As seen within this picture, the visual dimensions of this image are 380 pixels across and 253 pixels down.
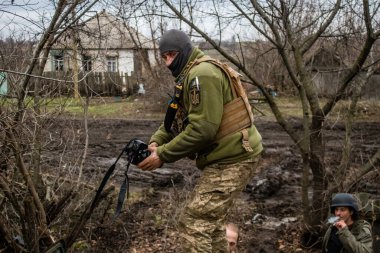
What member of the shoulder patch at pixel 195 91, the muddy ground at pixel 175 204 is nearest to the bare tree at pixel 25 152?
the muddy ground at pixel 175 204

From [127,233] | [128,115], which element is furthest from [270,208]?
[128,115]

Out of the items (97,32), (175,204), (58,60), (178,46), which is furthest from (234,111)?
(175,204)

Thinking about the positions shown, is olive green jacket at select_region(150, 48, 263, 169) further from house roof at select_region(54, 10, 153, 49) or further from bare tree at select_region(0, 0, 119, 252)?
house roof at select_region(54, 10, 153, 49)

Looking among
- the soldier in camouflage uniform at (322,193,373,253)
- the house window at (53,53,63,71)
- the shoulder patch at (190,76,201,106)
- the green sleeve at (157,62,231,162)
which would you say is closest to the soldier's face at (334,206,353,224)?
the soldier in camouflage uniform at (322,193,373,253)

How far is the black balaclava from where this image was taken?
373 cm

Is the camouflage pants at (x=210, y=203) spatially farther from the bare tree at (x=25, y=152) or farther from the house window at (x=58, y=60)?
the house window at (x=58, y=60)

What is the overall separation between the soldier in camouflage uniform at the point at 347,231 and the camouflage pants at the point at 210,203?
113 cm

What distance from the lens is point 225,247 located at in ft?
13.0

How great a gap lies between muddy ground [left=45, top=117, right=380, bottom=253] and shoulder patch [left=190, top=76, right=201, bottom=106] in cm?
226

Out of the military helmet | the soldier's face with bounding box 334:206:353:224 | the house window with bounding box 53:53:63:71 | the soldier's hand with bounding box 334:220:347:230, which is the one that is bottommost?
the soldier's hand with bounding box 334:220:347:230

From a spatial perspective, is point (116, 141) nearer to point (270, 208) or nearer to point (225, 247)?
point (270, 208)

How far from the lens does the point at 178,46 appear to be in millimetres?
3727

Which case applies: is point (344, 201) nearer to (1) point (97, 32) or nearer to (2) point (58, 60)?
(1) point (97, 32)

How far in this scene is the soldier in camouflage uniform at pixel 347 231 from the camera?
14.3ft
